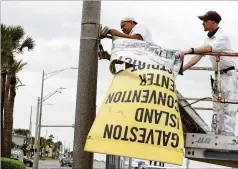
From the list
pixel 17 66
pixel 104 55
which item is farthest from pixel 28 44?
pixel 104 55

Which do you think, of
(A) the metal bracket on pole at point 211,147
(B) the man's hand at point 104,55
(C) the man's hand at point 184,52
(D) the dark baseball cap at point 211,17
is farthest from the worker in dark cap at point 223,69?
(B) the man's hand at point 104,55

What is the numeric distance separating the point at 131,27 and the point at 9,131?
27.8 meters

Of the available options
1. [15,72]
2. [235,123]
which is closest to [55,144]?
[15,72]

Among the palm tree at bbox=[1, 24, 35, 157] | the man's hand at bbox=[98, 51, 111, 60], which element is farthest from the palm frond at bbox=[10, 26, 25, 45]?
the man's hand at bbox=[98, 51, 111, 60]

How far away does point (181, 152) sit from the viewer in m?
4.63

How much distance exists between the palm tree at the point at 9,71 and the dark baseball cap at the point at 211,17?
2545 centimetres

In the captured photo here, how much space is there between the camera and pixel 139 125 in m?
4.58

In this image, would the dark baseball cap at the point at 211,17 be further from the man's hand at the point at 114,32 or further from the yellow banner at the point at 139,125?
the yellow banner at the point at 139,125

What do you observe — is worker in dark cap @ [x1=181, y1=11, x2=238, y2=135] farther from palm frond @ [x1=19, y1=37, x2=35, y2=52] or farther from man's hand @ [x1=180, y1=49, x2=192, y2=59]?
palm frond @ [x1=19, y1=37, x2=35, y2=52]

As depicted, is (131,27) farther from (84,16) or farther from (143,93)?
(143,93)

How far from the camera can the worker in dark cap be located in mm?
5516

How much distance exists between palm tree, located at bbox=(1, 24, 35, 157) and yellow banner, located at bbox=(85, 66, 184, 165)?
86.5 feet

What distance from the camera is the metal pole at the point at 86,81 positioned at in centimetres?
518

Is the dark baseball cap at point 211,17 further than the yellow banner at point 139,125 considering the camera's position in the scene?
Yes
